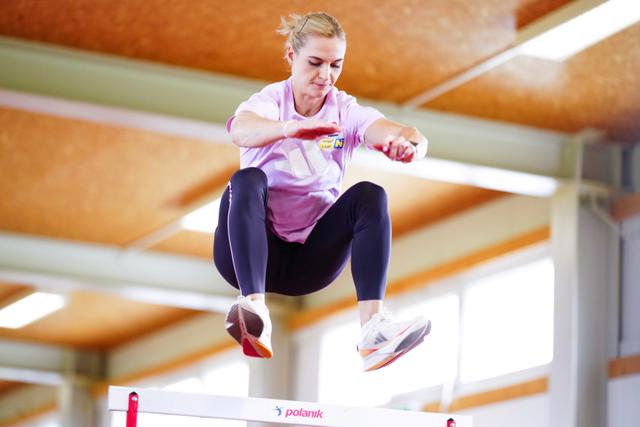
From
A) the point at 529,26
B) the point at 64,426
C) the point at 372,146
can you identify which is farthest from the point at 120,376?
the point at 372,146

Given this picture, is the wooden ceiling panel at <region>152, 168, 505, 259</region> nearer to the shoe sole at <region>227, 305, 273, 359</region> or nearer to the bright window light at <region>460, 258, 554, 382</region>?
the bright window light at <region>460, 258, 554, 382</region>

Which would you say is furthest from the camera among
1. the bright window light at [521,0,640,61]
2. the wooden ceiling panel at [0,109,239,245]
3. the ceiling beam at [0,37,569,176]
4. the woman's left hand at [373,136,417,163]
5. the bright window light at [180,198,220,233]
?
the bright window light at [180,198,220,233]

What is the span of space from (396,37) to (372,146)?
2.69 meters

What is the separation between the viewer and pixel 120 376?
12711 millimetres

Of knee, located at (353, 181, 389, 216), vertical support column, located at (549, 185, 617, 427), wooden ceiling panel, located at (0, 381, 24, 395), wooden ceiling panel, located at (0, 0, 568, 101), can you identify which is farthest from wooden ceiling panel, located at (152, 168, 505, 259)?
wooden ceiling panel, located at (0, 381, 24, 395)

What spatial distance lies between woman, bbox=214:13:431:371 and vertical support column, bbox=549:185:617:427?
3.75 metres

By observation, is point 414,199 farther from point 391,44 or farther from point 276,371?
point 391,44

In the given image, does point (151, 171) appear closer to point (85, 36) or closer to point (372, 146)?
point (85, 36)

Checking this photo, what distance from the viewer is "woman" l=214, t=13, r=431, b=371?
3268 mm

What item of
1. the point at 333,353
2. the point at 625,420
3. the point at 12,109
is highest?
the point at 12,109

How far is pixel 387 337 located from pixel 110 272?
6.31 metres

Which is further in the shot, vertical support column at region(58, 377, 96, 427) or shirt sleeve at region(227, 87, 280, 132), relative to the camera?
vertical support column at region(58, 377, 96, 427)

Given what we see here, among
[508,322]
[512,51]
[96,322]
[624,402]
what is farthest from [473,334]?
[96,322]

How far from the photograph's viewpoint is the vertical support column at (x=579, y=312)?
6.97 meters
